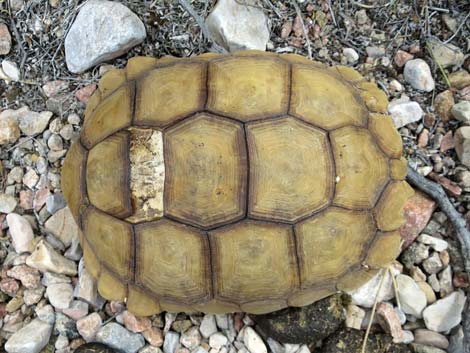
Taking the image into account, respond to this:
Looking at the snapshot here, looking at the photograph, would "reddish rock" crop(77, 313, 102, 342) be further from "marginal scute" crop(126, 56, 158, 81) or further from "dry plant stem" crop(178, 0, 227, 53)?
"dry plant stem" crop(178, 0, 227, 53)

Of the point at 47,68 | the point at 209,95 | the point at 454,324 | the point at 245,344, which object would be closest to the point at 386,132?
the point at 209,95

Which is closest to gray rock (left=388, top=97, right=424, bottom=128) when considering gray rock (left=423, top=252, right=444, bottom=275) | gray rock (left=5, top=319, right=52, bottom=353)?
gray rock (left=423, top=252, right=444, bottom=275)

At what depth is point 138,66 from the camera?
3.05 metres

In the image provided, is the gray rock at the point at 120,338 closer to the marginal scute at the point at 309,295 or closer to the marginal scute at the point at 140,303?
the marginal scute at the point at 140,303

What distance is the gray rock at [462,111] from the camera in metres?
3.27

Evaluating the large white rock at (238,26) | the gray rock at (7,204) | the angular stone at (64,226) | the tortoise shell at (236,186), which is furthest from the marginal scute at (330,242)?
the gray rock at (7,204)

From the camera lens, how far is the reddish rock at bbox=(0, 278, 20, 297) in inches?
125

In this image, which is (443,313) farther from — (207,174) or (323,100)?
(207,174)

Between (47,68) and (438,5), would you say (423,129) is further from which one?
(47,68)

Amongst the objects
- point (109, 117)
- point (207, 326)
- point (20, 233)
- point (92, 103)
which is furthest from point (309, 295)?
point (20, 233)

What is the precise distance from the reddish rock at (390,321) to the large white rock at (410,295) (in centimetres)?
8

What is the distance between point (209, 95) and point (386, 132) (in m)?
0.91

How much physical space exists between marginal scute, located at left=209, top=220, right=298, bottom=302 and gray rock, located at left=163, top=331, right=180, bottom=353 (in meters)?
0.51

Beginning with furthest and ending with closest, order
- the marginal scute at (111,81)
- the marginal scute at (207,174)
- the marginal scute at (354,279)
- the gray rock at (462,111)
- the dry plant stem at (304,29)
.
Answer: the dry plant stem at (304,29) < the gray rock at (462,111) < the marginal scute at (111,81) < the marginal scute at (354,279) < the marginal scute at (207,174)
